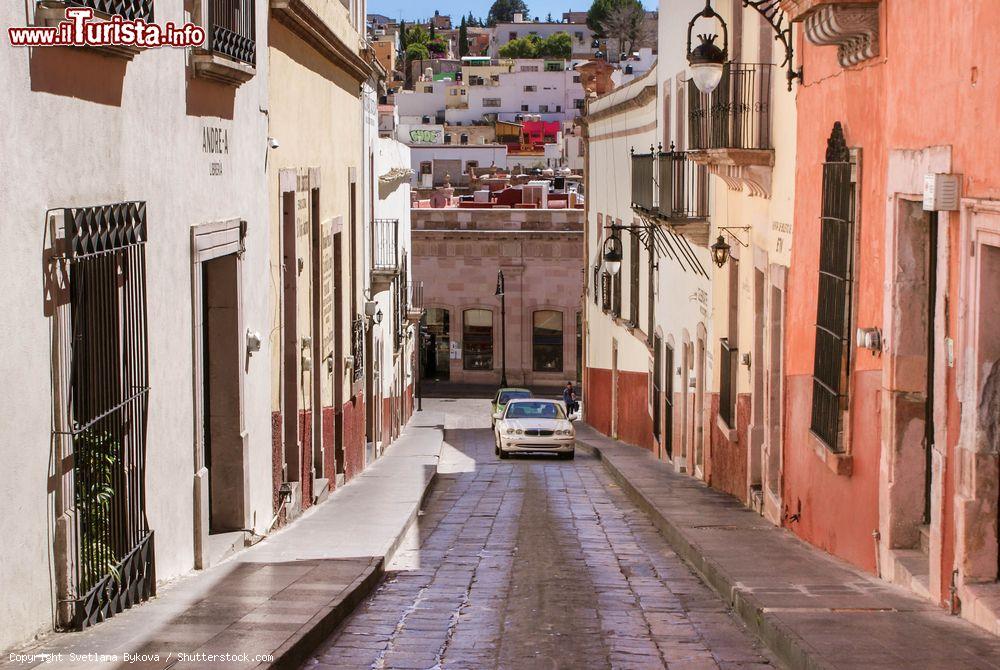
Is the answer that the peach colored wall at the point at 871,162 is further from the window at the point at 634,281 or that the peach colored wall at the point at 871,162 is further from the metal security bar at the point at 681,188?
the window at the point at 634,281

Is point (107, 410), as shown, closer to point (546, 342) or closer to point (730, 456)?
point (730, 456)

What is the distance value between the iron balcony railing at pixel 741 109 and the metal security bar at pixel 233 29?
543cm

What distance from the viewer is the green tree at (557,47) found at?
6294 inches

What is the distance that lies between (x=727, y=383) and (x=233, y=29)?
873cm

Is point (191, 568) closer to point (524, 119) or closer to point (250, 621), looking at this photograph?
point (250, 621)

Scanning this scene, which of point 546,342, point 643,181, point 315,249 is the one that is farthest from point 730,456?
point 546,342

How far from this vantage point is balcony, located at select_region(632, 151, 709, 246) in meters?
20.0

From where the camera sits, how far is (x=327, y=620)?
853 cm

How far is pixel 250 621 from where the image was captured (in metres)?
8.15

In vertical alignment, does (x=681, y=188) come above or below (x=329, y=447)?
above

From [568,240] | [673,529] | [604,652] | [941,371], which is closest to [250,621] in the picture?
[604,652]

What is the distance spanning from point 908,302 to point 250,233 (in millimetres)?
6043

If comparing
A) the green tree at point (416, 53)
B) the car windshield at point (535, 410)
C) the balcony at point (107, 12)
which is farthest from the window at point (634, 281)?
the green tree at point (416, 53)

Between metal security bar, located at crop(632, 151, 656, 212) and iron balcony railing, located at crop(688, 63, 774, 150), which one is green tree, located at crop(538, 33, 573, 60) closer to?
metal security bar, located at crop(632, 151, 656, 212)
